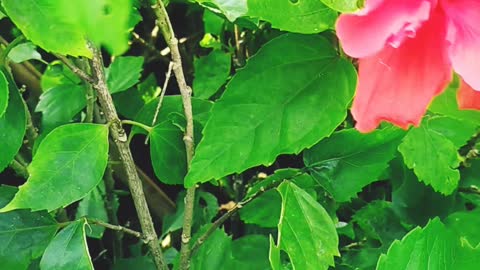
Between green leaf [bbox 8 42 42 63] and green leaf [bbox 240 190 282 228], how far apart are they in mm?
266

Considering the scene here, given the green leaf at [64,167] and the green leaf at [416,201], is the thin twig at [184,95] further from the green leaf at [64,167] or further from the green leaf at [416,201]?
the green leaf at [416,201]

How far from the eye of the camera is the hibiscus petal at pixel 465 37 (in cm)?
35

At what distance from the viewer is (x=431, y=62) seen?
0.37m

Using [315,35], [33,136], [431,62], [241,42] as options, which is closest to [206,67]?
[241,42]

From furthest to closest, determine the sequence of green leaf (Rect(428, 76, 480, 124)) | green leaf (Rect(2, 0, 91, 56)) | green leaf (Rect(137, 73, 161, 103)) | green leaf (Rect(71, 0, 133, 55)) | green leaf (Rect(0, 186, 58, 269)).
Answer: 1. green leaf (Rect(137, 73, 161, 103))
2. green leaf (Rect(0, 186, 58, 269))
3. green leaf (Rect(428, 76, 480, 124))
4. green leaf (Rect(2, 0, 91, 56))
5. green leaf (Rect(71, 0, 133, 55))

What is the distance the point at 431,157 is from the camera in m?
0.69

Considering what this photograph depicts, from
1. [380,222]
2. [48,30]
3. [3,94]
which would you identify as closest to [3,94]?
[3,94]

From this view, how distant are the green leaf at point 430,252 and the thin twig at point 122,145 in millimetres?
177

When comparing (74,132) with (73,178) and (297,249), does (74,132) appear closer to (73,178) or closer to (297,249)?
(73,178)

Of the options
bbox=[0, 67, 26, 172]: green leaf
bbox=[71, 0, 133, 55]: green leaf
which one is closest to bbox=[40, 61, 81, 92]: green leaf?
bbox=[0, 67, 26, 172]: green leaf

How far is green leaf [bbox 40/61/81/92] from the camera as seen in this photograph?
76cm

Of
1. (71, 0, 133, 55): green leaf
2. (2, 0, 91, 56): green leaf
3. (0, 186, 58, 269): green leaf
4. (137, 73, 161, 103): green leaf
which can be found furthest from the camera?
(137, 73, 161, 103): green leaf

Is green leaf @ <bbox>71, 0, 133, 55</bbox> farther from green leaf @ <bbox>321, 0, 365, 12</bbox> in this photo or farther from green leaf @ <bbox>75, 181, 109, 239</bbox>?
green leaf @ <bbox>75, 181, 109, 239</bbox>

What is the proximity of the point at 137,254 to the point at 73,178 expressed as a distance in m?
0.30
